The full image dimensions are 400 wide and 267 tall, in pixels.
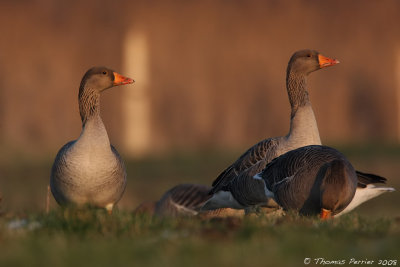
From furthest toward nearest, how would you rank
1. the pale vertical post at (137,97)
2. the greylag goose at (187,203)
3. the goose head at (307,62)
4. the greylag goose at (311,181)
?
the pale vertical post at (137,97)
the greylag goose at (187,203)
the goose head at (307,62)
the greylag goose at (311,181)

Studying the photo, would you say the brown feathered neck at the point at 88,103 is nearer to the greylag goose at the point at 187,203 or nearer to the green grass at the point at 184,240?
the greylag goose at the point at 187,203

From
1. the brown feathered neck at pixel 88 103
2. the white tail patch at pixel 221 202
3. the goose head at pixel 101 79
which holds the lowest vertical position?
the white tail patch at pixel 221 202

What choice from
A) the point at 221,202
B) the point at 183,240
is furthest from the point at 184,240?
the point at 221,202

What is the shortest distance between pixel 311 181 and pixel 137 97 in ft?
35.6

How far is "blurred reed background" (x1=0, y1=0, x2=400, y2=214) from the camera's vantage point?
60.3ft

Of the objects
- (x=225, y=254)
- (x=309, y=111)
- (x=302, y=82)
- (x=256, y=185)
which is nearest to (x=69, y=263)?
(x=225, y=254)

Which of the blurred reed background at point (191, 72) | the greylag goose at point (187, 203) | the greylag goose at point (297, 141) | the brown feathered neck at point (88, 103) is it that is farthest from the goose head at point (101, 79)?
the blurred reed background at point (191, 72)

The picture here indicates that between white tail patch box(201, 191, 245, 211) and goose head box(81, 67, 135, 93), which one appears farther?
white tail patch box(201, 191, 245, 211)

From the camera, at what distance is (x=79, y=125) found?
18.7m

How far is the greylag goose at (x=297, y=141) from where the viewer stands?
8.94m

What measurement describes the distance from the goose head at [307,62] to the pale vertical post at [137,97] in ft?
26.0

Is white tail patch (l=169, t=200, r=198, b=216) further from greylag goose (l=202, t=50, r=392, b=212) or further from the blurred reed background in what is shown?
the blurred reed background

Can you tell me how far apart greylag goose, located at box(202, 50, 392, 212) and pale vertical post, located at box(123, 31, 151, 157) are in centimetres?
793

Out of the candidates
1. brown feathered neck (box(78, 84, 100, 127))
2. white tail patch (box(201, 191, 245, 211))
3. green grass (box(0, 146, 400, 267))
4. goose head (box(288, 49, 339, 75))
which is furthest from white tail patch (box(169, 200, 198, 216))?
green grass (box(0, 146, 400, 267))
